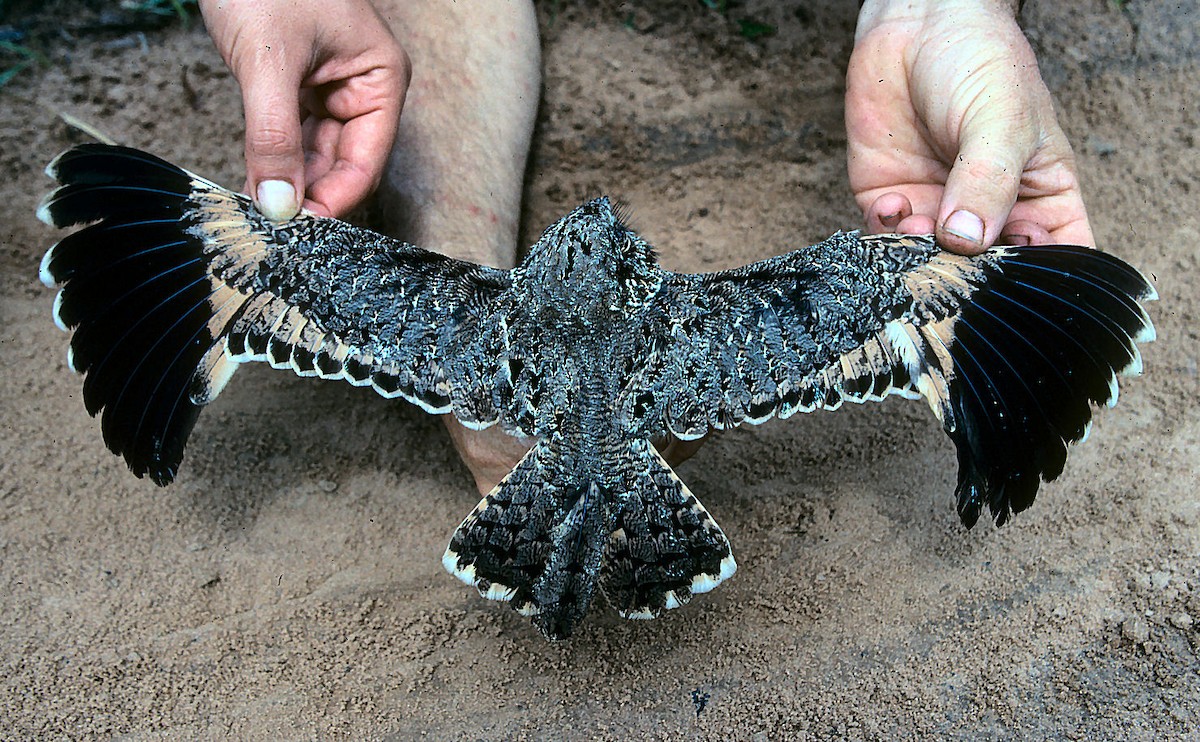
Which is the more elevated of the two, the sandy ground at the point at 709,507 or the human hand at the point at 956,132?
the human hand at the point at 956,132

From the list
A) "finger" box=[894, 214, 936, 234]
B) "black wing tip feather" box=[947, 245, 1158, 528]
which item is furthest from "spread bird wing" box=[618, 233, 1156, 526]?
"finger" box=[894, 214, 936, 234]

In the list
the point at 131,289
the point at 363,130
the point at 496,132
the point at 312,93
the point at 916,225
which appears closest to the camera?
the point at 131,289

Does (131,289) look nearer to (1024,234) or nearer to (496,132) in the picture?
(496,132)

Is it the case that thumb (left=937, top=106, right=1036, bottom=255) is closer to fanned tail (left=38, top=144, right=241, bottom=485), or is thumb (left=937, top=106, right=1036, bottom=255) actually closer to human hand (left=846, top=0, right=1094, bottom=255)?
human hand (left=846, top=0, right=1094, bottom=255)

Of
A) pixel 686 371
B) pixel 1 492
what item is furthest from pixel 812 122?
pixel 1 492

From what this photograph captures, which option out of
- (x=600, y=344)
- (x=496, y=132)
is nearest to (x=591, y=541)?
(x=600, y=344)

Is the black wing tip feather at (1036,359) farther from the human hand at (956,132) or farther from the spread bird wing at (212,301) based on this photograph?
the spread bird wing at (212,301)

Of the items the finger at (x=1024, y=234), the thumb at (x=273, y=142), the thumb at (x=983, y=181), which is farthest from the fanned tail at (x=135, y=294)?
the finger at (x=1024, y=234)

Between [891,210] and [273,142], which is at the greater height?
[273,142]
